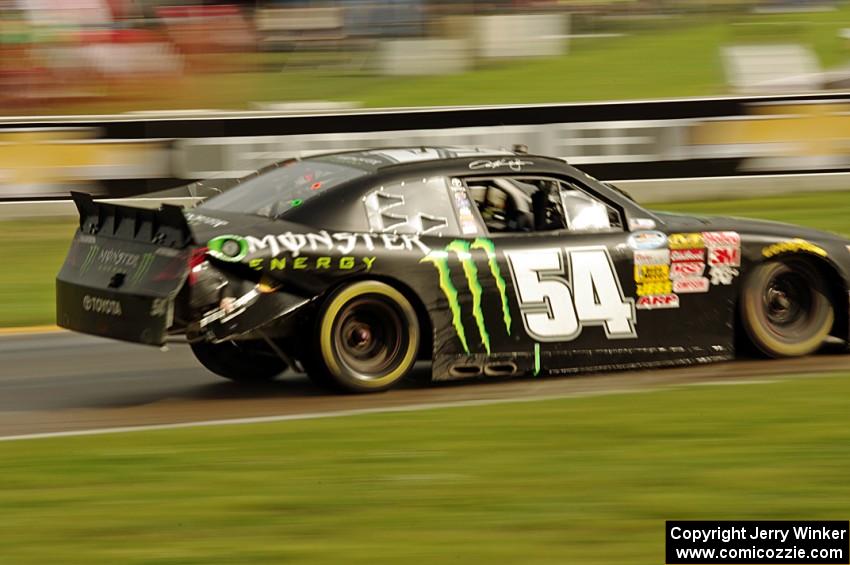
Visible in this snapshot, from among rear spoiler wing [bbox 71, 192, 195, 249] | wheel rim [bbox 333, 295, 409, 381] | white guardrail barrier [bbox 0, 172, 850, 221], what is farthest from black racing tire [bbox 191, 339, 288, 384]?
white guardrail barrier [bbox 0, 172, 850, 221]

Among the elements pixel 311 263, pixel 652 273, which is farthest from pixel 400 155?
pixel 652 273

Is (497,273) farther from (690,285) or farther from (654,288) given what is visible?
(690,285)

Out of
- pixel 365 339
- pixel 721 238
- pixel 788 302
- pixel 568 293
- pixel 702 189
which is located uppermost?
pixel 702 189

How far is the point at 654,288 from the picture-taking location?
8.76 meters

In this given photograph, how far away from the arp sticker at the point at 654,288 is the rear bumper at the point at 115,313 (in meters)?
2.87

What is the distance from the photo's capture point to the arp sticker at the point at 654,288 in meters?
8.73

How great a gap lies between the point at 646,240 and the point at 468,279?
3.91 feet

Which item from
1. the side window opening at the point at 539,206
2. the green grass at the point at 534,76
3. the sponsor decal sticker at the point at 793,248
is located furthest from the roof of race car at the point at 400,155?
the green grass at the point at 534,76

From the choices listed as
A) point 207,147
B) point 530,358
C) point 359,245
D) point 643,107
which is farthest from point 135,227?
point 643,107

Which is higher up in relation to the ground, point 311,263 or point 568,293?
point 311,263

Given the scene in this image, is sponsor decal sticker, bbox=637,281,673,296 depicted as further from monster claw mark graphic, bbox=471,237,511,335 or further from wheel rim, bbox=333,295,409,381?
wheel rim, bbox=333,295,409,381

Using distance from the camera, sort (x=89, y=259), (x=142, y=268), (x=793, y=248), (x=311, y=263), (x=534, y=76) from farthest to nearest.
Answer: (x=534, y=76), (x=793, y=248), (x=89, y=259), (x=311, y=263), (x=142, y=268)

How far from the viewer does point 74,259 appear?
329 inches

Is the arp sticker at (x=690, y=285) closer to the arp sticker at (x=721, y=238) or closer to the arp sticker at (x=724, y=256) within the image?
the arp sticker at (x=724, y=256)
